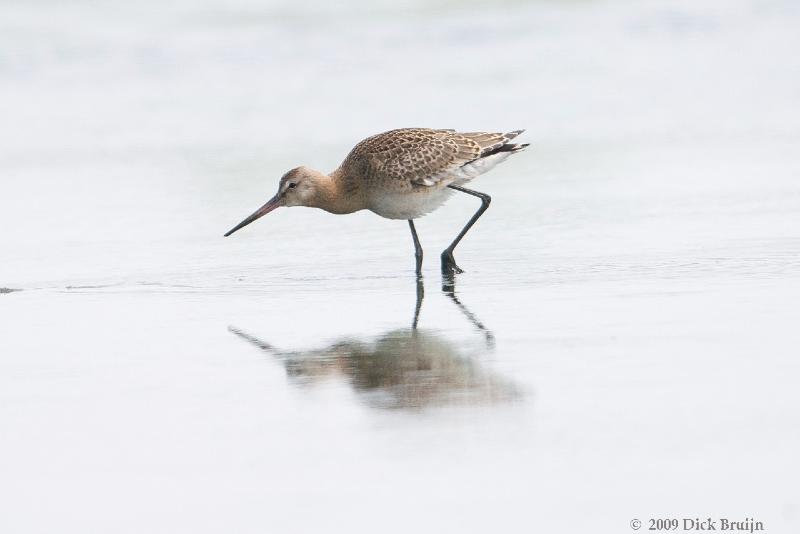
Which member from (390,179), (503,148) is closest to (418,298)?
(390,179)

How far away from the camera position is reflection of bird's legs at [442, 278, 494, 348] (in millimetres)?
6651

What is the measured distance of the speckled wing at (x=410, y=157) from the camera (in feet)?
31.6

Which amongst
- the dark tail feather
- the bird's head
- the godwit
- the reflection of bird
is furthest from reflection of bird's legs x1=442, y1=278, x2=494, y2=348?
the dark tail feather

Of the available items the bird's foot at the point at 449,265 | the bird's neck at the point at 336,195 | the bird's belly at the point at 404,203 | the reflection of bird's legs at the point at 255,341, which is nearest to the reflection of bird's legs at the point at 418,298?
the bird's foot at the point at 449,265

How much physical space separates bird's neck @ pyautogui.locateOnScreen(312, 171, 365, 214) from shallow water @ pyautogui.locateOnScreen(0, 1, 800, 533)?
27 cm

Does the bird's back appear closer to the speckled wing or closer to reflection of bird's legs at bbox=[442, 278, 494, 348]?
the speckled wing

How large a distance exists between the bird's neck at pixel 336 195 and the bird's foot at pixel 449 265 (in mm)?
966

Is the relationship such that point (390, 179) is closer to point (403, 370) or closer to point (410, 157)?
point (410, 157)

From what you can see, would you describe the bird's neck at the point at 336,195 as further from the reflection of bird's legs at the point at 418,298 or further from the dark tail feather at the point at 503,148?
the reflection of bird's legs at the point at 418,298

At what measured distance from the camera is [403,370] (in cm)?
605

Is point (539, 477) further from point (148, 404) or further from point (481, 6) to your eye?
point (481, 6)

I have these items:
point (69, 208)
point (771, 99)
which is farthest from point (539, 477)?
point (771, 99)

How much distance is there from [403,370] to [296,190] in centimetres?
387

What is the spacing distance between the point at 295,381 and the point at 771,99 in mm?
9440
